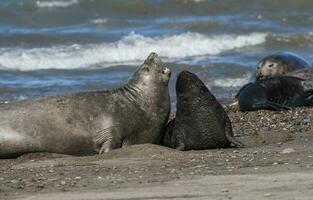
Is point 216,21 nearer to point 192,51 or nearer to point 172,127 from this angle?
point 192,51

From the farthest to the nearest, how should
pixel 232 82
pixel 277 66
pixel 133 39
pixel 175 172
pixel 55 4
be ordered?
pixel 55 4, pixel 133 39, pixel 232 82, pixel 277 66, pixel 175 172

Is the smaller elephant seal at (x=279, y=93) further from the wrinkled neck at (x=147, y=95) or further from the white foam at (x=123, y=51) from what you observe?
the white foam at (x=123, y=51)

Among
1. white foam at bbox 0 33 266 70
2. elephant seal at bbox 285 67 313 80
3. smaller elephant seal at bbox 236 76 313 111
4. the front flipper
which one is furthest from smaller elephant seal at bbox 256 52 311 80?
the front flipper

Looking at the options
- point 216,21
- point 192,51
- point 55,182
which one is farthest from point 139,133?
point 216,21

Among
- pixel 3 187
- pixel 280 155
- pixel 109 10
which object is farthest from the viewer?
pixel 109 10

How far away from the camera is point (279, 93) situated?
37.5 ft

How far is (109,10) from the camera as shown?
2464cm

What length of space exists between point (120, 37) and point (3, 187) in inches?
583

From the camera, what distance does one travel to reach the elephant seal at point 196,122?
8320 mm

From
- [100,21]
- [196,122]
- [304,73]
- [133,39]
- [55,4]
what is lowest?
[196,122]

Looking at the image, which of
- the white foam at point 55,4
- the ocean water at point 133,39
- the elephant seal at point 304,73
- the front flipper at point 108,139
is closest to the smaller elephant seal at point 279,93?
the elephant seal at point 304,73

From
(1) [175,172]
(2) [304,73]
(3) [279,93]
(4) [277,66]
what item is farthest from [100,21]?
(1) [175,172]

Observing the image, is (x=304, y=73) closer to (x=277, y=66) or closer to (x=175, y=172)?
(x=277, y=66)

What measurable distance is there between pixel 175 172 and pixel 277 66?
7188 millimetres
